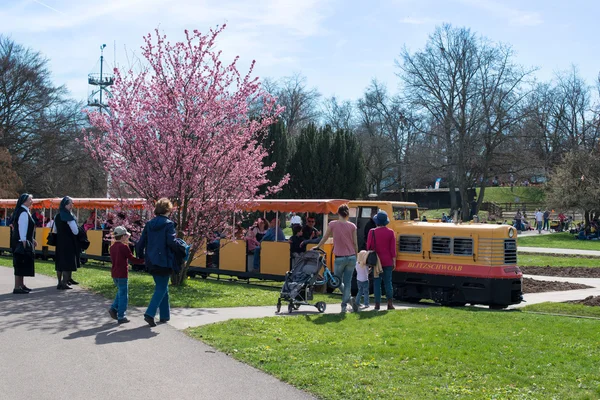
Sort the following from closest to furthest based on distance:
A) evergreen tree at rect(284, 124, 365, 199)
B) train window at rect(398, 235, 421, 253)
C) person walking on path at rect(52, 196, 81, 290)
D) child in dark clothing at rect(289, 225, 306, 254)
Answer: person walking on path at rect(52, 196, 81, 290) → train window at rect(398, 235, 421, 253) → child in dark clothing at rect(289, 225, 306, 254) → evergreen tree at rect(284, 124, 365, 199)

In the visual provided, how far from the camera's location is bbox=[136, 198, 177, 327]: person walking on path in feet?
34.4

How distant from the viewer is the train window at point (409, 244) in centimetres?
1661

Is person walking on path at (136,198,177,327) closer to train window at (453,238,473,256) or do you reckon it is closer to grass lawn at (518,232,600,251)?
train window at (453,238,473,256)

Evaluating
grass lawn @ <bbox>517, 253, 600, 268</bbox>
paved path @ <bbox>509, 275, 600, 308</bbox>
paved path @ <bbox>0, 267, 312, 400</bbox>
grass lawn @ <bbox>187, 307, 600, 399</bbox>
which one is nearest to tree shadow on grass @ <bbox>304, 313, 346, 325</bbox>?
grass lawn @ <bbox>187, 307, 600, 399</bbox>

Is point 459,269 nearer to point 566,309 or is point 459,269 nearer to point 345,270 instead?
point 566,309

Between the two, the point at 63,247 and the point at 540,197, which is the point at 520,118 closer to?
the point at 540,197

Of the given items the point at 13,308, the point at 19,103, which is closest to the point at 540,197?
the point at 19,103

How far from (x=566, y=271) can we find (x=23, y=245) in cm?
1857

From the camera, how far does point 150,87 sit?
676 inches

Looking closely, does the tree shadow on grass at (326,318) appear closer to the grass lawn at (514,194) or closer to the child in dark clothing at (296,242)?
the child in dark clothing at (296,242)

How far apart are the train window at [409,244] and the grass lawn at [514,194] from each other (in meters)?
66.5

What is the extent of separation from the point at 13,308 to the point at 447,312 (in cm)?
772

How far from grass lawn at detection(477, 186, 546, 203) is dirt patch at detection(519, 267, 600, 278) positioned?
55.4 metres

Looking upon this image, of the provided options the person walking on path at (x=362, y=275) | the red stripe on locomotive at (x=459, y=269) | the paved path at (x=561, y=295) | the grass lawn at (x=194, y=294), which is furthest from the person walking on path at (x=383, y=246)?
the paved path at (x=561, y=295)
